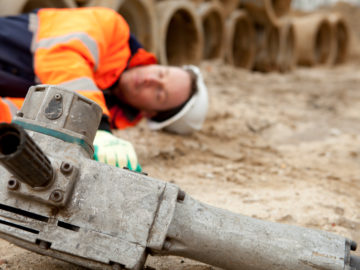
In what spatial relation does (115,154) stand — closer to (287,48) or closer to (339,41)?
(287,48)

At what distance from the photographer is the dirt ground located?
68.1 inches

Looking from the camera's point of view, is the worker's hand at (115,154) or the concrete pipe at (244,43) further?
the concrete pipe at (244,43)

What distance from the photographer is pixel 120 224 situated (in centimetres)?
102

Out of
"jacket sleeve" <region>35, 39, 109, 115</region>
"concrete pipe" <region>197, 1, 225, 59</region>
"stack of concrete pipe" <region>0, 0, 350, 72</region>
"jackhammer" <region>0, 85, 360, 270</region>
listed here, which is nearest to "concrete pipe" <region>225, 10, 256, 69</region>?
"stack of concrete pipe" <region>0, 0, 350, 72</region>

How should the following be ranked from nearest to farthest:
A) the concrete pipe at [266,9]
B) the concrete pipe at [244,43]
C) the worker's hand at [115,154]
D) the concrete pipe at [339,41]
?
1. the worker's hand at [115,154]
2. the concrete pipe at [266,9]
3. the concrete pipe at [244,43]
4. the concrete pipe at [339,41]

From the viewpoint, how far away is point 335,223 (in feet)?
5.54

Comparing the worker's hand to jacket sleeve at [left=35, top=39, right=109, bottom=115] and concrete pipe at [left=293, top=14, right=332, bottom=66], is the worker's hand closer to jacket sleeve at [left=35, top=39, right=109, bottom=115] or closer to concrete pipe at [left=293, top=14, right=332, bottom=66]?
jacket sleeve at [left=35, top=39, right=109, bottom=115]

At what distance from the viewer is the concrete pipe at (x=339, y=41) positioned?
29.0 ft

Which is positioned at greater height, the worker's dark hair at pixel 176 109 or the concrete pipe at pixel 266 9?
the worker's dark hair at pixel 176 109

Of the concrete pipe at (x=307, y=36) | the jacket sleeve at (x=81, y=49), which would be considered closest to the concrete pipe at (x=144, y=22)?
the jacket sleeve at (x=81, y=49)

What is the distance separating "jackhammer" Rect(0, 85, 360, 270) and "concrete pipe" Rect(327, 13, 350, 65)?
27.9 feet

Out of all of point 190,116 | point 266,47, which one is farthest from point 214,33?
point 190,116

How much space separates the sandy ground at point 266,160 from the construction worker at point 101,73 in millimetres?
218

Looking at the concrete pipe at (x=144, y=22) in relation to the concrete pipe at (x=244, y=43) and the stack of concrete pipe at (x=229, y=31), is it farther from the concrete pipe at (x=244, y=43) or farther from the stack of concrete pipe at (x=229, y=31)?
the concrete pipe at (x=244, y=43)
